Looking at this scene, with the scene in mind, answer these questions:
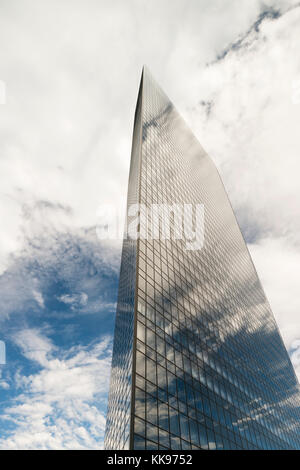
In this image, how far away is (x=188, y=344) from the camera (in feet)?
106

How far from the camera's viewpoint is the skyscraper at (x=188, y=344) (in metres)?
22.7

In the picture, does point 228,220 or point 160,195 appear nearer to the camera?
point 160,195

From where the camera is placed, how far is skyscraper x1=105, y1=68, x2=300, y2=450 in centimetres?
2269

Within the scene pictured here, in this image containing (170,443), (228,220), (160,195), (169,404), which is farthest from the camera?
(228,220)

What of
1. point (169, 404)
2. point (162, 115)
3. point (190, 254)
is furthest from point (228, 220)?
point (169, 404)
